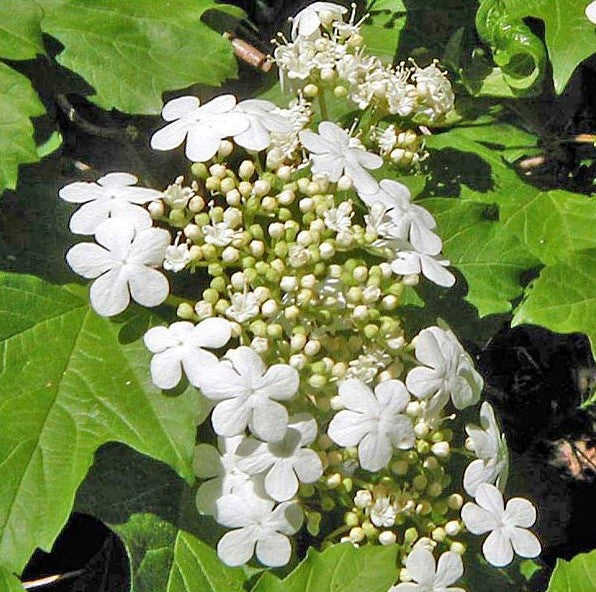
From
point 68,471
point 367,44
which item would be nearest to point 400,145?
point 367,44

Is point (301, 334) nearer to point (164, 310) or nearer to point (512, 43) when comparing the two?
point (164, 310)

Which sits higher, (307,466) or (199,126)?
(199,126)

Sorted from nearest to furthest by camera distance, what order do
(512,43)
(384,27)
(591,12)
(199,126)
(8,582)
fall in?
(8,582) < (199,126) < (591,12) < (512,43) < (384,27)

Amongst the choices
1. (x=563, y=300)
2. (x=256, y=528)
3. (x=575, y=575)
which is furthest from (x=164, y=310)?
(x=575, y=575)

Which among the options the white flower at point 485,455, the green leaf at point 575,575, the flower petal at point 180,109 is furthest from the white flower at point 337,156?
the green leaf at point 575,575

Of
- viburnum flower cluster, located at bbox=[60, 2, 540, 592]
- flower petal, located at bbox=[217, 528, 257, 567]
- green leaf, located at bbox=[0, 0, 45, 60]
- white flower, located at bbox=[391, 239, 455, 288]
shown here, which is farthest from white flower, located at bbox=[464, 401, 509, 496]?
green leaf, located at bbox=[0, 0, 45, 60]

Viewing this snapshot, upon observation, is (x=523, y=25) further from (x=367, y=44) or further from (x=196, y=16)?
(x=196, y=16)
